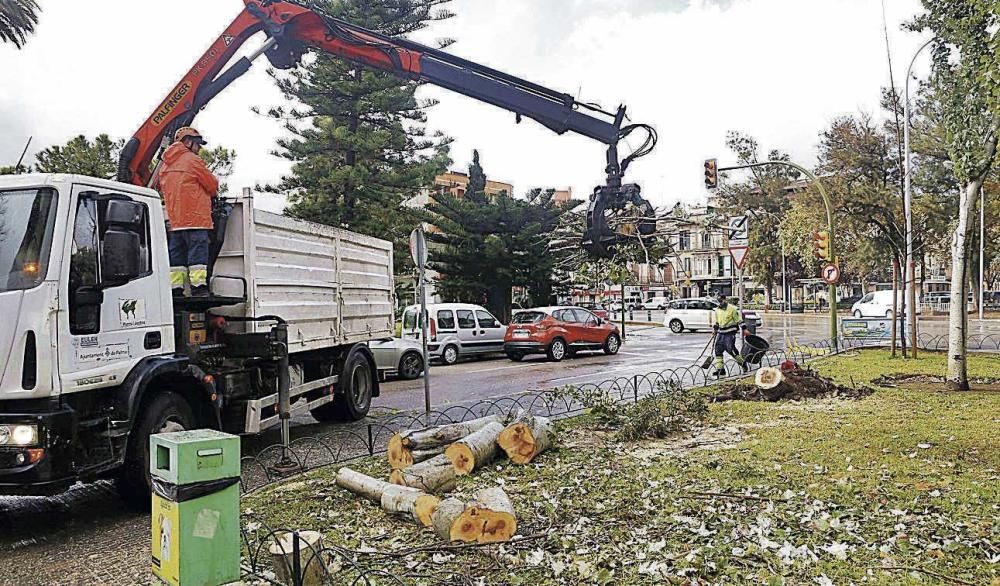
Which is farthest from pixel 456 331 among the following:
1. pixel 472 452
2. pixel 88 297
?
pixel 88 297

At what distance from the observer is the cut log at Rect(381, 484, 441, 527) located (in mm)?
5438

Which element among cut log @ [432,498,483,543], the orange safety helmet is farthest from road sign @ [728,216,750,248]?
cut log @ [432,498,483,543]

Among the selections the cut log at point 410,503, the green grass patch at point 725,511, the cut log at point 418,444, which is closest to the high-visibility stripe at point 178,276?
the green grass patch at point 725,511

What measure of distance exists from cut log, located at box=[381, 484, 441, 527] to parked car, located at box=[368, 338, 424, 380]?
10.8m

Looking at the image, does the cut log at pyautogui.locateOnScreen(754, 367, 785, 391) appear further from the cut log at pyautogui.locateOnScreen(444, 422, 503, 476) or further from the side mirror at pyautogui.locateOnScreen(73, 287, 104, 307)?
the side mirror at pyautogui.locateOnScreen(73, 287, 104, 307)

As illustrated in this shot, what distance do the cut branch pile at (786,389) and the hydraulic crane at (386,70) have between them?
3747mm

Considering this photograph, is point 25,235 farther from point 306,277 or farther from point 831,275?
point 831,275

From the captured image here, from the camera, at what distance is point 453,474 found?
21.8 feet

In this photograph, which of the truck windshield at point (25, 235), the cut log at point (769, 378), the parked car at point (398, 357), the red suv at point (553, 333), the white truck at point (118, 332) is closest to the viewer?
the white truck at point (118, 332)

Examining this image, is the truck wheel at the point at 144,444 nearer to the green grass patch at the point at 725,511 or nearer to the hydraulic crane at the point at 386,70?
the green grass patch at the point at 725,511

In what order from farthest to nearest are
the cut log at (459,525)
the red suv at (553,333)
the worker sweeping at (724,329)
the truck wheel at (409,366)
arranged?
the red suv at (553,333), the truck wheel at (409,366), the worker sweeping at (724,329), the cut log at (459,525)

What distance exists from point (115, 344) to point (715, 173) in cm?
1948

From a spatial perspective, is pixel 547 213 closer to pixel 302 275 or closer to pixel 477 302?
pixel 477 302

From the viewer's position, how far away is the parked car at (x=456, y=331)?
20.5m
